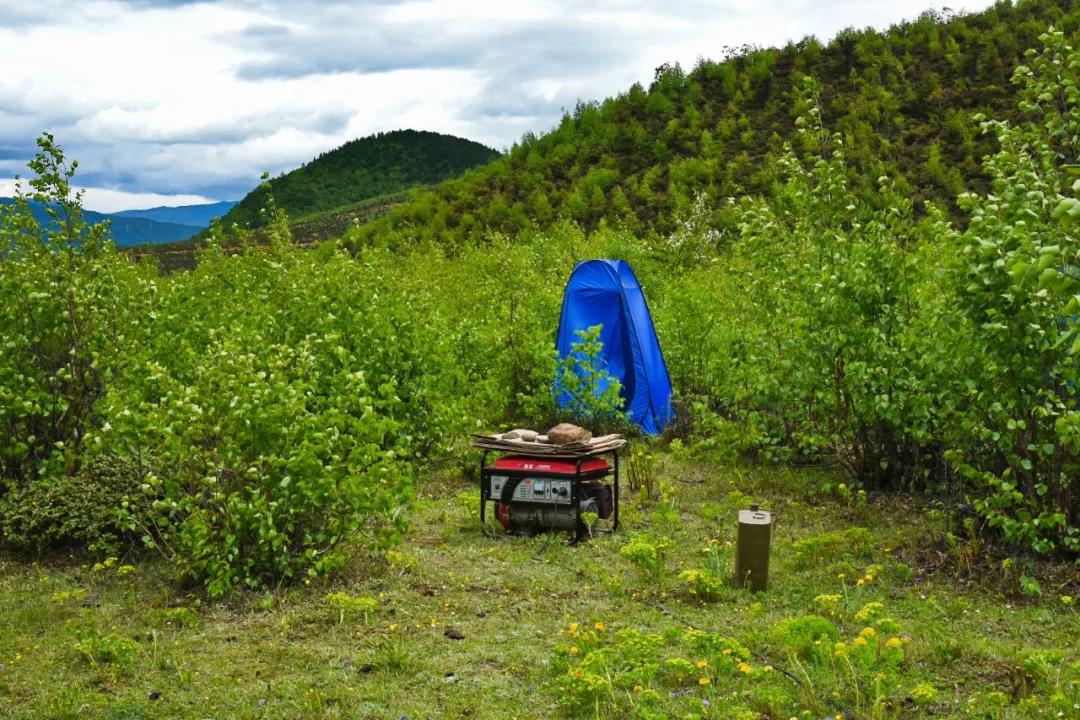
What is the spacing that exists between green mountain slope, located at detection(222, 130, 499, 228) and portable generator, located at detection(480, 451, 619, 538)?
6126 centimetres

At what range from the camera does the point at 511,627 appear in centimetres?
595

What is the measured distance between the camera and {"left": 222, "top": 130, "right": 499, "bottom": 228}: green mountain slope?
7312 cm

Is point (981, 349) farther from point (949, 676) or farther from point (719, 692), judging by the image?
point (719, 692)

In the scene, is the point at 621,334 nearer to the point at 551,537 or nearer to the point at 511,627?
the point at 551,537

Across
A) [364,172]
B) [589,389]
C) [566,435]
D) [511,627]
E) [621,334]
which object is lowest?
[511,627]

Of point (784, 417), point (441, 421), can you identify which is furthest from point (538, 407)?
point (784, 417)

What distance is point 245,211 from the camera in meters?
70.0

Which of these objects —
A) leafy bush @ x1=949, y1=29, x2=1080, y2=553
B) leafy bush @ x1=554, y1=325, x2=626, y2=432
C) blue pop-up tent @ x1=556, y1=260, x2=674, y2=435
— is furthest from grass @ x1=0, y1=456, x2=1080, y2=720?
blue pop-up tent @ x1=556, y1=260, x2=674, y2=435

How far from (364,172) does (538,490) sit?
240ft

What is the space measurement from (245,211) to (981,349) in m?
68.8

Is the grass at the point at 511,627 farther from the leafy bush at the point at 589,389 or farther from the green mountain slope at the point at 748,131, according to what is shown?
the green mountain slope at the point at 748,131

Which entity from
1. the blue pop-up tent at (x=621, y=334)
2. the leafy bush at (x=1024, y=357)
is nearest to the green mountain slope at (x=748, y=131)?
the blue pop-up tent at (x=621, y=334)

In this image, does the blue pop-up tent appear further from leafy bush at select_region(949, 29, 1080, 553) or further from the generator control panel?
leafy bush at select_region(949, 29, 1080, 553)

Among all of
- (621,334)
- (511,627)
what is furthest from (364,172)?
(511,627)
